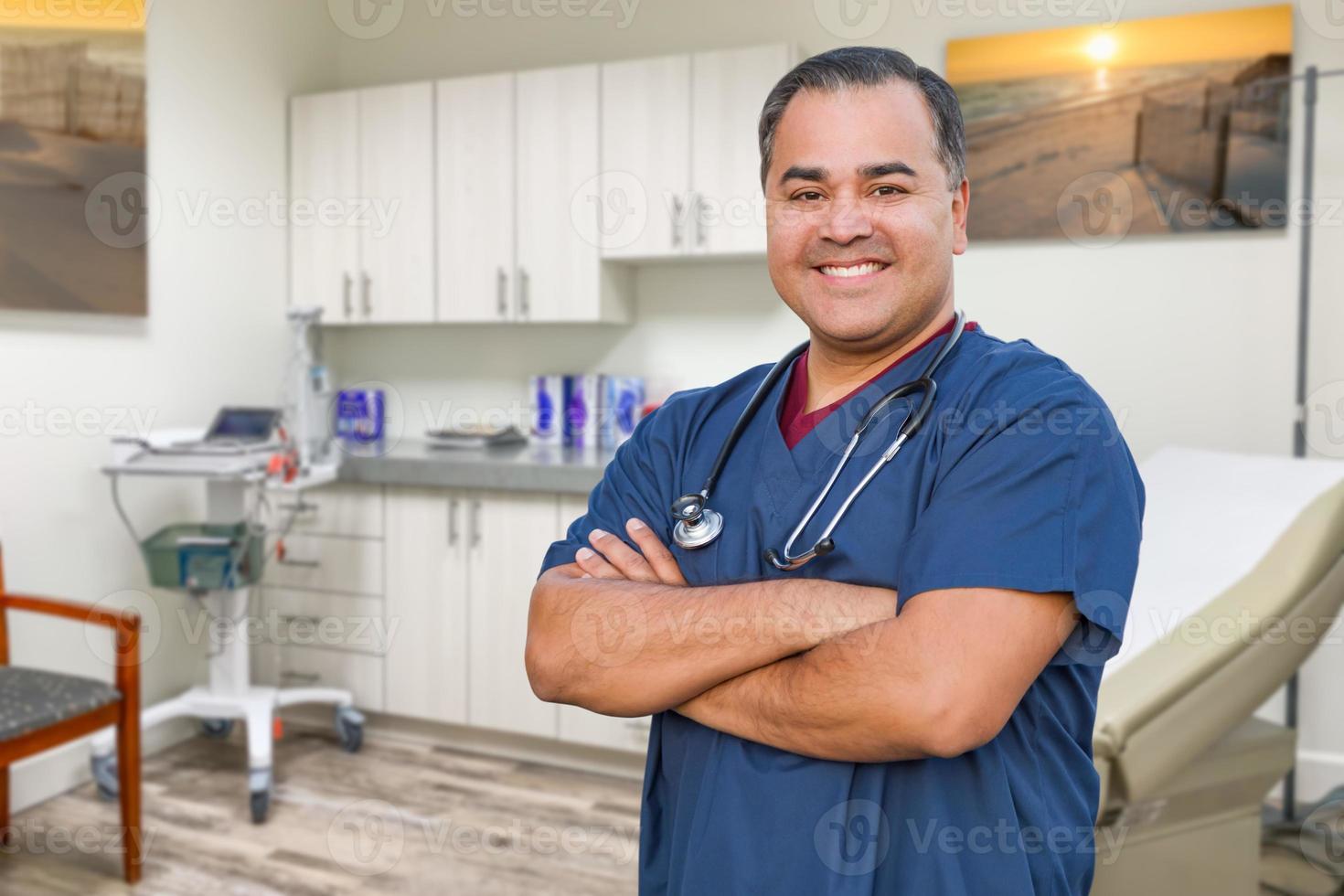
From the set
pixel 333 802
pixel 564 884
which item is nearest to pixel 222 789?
pixel 333 802

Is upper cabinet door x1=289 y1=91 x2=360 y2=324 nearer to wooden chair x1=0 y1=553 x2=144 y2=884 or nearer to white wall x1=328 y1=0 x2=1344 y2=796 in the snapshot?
white wall x1=328 y1=0 x2=1344 y2=796

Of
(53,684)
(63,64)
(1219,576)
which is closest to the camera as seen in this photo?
(1219,576)

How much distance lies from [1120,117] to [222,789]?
3.29 metres

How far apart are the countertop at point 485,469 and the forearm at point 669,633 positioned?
6.09 feet

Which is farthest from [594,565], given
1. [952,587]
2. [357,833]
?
[357,833]

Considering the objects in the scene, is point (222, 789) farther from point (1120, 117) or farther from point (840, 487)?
point (1120, 117)

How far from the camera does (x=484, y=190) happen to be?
139 inches

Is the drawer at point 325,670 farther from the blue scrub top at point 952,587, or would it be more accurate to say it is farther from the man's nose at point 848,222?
the man's nose at point 848,222

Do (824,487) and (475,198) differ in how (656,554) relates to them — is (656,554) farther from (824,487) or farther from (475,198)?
(475,198)

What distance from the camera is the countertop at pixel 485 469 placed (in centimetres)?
308

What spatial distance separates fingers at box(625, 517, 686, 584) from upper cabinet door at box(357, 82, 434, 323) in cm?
265

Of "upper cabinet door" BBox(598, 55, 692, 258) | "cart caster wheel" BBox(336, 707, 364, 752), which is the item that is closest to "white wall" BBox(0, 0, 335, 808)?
"cart caster wheel" BBox(336, 707, 364, 752)

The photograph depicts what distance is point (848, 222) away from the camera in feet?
3.43

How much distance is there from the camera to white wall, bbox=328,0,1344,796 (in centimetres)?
293
